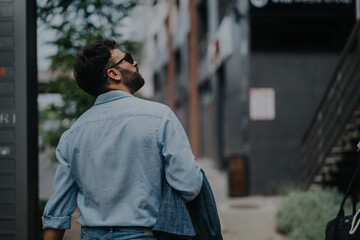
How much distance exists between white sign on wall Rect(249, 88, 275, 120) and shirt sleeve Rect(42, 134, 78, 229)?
32.5ft

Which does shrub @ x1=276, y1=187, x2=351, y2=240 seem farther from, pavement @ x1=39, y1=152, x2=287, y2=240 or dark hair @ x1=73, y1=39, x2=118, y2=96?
dark hair @ x1=73, y1=39, x2=118, y2=96

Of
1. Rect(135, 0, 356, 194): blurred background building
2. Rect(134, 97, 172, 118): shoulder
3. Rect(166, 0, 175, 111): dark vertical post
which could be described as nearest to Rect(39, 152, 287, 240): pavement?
Rect(135, 0, 356, 194): blurred background building

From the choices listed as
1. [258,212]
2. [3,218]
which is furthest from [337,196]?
[3,218]

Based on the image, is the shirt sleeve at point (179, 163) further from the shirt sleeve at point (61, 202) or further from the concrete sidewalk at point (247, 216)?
the concrete sidewalk at point (247, 216)

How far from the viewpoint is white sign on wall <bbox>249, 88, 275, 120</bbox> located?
12.0 metres

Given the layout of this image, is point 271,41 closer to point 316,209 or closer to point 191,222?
point 316,209

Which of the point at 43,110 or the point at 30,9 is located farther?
the point at 43,110

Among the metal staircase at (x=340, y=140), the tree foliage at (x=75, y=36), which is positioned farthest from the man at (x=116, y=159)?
the metal staircase at (x=340, y=140)

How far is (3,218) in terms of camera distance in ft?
11.2

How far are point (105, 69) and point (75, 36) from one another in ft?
18.6

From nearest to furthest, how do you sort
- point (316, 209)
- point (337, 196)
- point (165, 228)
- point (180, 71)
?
point (165, 228) → point (316, 209) → point (337, 196) → point (180, 71)

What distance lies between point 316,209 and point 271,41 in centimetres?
621

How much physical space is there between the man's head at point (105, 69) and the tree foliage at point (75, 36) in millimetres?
5119

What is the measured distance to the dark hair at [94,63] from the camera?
238 cm
